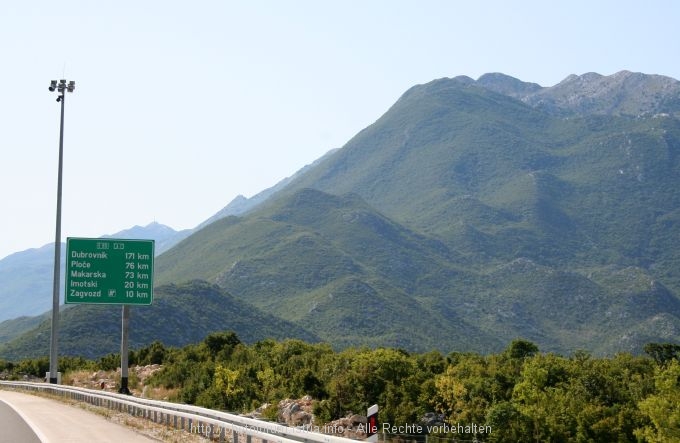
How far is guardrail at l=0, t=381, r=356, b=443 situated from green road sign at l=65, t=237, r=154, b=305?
4275 millimetres

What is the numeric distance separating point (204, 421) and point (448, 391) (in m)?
29.2

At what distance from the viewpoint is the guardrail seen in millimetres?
18922

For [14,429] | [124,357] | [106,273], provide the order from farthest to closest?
[106,273] → [124,357] → [14,429]

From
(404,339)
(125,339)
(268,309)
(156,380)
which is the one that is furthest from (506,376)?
(268,309)

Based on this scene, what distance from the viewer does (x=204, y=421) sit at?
77.8 ft

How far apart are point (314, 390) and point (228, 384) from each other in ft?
16.1

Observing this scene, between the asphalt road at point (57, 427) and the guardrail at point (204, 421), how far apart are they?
1.19 meters

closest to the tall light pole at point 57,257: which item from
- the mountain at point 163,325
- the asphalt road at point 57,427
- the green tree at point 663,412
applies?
the asphalt road at point 57,427

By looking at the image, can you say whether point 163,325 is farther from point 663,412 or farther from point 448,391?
point 448,391

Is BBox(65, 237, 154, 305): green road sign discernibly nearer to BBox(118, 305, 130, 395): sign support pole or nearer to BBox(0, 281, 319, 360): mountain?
BBox(118, 305, 130, 395): sign support pole

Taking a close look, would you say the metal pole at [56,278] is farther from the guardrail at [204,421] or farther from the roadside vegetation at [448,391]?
the roadside vegetation at [448,391]

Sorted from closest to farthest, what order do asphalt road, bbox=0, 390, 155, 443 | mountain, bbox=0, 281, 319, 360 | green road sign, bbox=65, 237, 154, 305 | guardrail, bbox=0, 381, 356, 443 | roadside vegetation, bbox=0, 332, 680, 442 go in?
guardrail, bbox=0, 381, 356, 443
asphalt road, bbox=0, 390, 155, 443
green road sign, bbox=65, 237, 154, 305
roadside vegetation, bbox=0, 332, 680, 442
mountain, bbox=0, 281, 319, 360

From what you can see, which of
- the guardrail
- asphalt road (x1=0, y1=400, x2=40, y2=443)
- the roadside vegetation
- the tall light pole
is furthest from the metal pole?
asphalt road (x1=0, y1=400, x2=40, y2=443)

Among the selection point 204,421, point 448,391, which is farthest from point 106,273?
point 448,391
